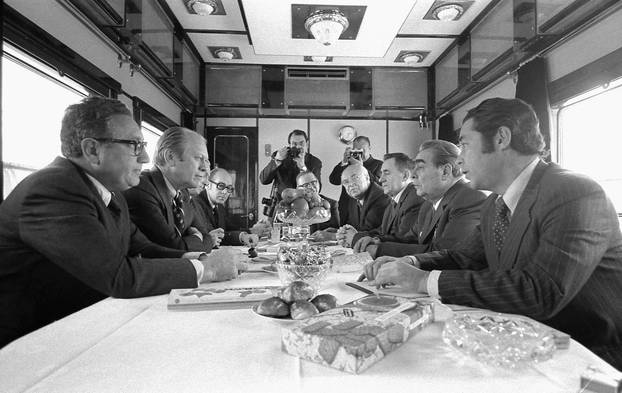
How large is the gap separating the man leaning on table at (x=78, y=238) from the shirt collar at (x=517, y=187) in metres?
1.03

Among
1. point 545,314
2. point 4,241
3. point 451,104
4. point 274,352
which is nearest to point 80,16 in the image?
point 4,241

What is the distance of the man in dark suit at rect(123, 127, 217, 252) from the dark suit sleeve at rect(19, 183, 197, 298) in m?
0.94

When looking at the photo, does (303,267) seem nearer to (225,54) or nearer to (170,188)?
(170,188)

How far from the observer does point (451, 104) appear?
5.59 m

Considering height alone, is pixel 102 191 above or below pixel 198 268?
above

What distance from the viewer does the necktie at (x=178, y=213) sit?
2590mm

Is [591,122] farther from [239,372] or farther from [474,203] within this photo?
[239,372]

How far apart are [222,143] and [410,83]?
2846 mm

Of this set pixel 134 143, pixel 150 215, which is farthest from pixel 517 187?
pixel 150 215

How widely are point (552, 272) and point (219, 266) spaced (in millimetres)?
1046

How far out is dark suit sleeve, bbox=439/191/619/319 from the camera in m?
1.15

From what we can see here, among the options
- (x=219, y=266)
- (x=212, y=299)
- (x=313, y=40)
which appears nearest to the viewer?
(x=212, y=299)

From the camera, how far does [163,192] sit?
7.82 feet

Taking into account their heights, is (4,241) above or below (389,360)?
above
